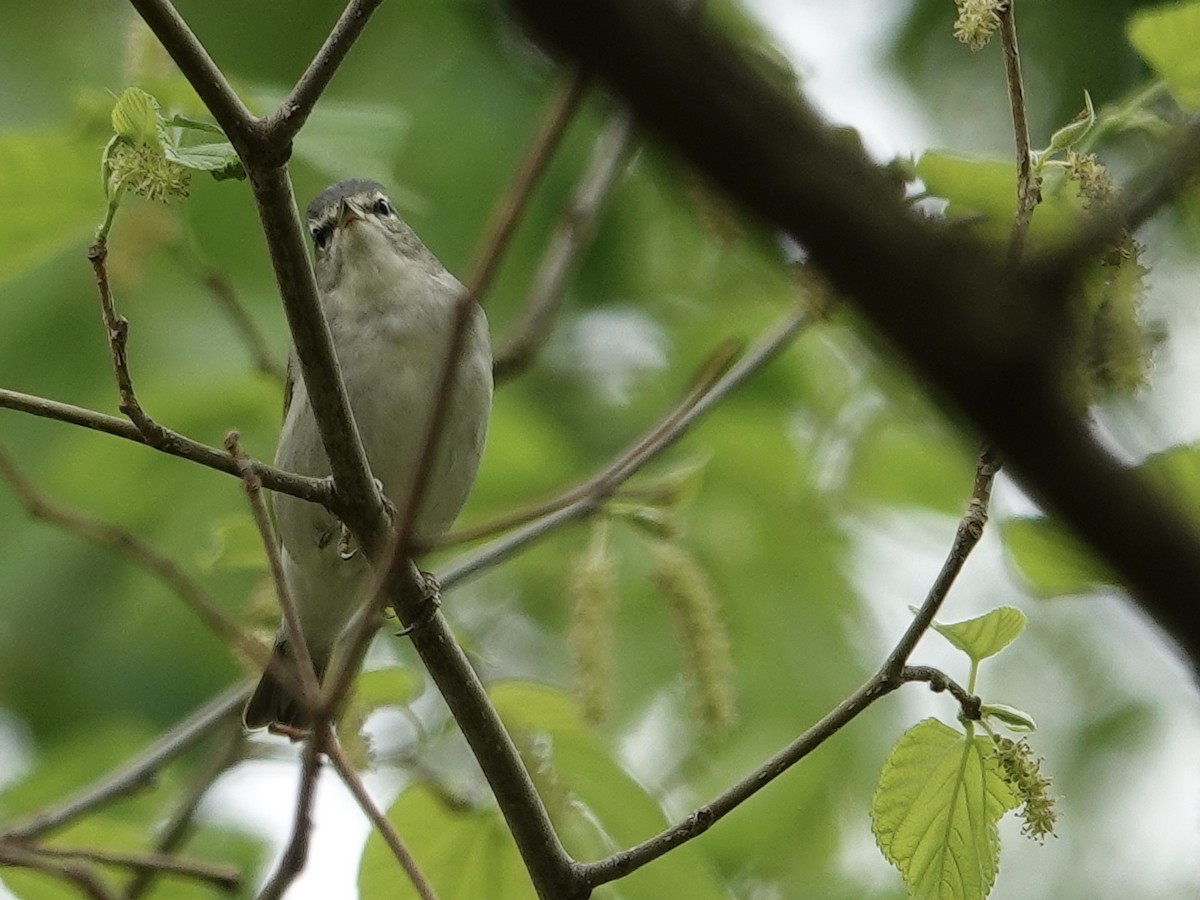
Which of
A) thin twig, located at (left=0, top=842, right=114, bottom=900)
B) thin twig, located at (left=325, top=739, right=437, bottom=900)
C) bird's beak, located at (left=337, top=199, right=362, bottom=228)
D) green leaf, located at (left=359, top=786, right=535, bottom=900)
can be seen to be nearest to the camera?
thin twig, located at (left=0, top=842, right=114, bottom=900)

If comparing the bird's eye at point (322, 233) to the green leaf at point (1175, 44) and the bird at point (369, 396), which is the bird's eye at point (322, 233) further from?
the green leaf at point (1175, 44)

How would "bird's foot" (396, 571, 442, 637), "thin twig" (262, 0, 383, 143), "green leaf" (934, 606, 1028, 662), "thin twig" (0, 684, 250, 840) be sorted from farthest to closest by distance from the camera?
"thin twig" (0, 684, 250, 840) → "bird's foot" (396, 571, 442, 637) → "green leaf" (934, 606, 1028, 662) → "thin twig" (262, 0, 383, 143)

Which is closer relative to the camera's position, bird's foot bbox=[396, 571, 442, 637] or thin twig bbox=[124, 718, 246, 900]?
bird's foot bbox=[396, 571, 442, 637]

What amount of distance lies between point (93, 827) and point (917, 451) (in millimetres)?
2692

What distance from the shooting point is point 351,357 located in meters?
4.28

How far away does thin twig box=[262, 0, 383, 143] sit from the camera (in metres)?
2.11

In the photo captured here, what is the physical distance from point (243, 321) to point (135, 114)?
64.7 inches

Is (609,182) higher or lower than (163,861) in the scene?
higher

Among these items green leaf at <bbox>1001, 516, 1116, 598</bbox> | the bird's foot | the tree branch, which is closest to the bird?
the bird's foot

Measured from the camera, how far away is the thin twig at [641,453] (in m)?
2.82

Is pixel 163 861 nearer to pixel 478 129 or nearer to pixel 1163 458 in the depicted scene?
pixel 1163 458

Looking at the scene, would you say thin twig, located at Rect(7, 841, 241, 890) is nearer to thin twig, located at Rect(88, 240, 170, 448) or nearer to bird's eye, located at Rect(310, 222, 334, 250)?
thin twig, located at Rect(88, 240, 170, 448)

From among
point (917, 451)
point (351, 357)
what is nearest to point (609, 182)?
point (351, 357)

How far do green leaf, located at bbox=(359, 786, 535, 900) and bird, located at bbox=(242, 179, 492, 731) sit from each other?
553mm
